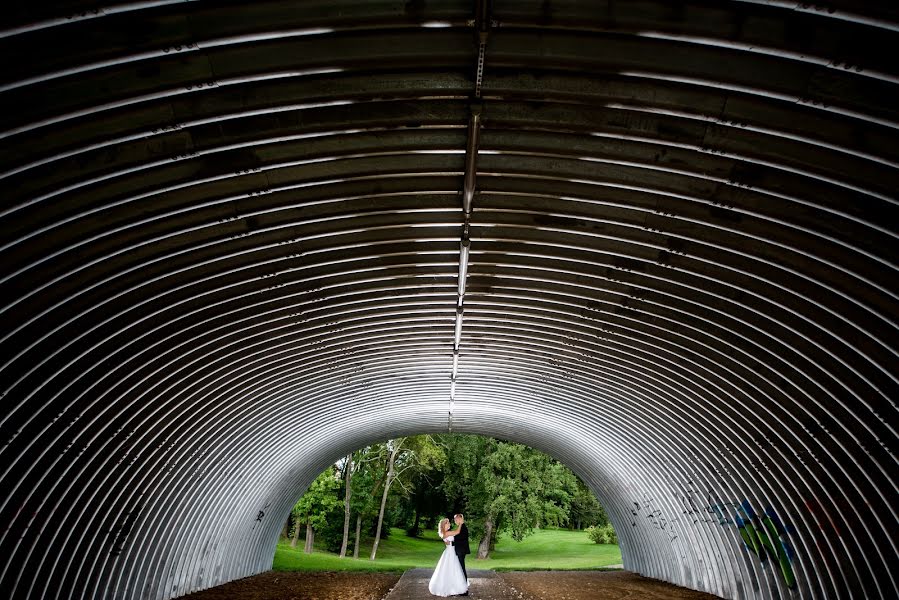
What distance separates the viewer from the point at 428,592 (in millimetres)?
17516

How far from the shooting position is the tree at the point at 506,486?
40656 millimetres

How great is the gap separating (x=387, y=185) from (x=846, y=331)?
6078mm

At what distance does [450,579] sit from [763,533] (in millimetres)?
6978

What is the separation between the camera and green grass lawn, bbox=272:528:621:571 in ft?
113

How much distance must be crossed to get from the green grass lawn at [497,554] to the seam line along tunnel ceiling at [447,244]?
61.1 ft

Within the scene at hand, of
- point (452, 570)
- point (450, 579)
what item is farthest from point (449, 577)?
point (452, 570)

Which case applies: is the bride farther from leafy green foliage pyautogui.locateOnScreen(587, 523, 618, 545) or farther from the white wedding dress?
leafy green foliage pyautogui.locateOnScreen(587, 523, 618, 545)

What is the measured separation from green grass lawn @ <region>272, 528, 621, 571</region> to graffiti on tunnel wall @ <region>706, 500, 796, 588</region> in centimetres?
1971

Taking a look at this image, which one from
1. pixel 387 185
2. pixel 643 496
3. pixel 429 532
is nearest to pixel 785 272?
pixel 387 185

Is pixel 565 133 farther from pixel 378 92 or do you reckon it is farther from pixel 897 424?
pixel 897 424

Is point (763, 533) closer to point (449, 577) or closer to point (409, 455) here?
point (449, 577)

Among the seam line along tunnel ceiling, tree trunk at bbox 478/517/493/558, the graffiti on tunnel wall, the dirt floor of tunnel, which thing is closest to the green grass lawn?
tree trunk at bbox 478/517/493/558

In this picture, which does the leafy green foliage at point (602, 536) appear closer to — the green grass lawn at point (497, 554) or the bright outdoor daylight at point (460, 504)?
the bright outdoor daylight at point (460, 504)

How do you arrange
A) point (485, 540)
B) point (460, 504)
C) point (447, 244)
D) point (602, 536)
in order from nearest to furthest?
1. point (447, 244)
2. point (485, 540)
3. point (460, 504)
4. point (602, 536)
